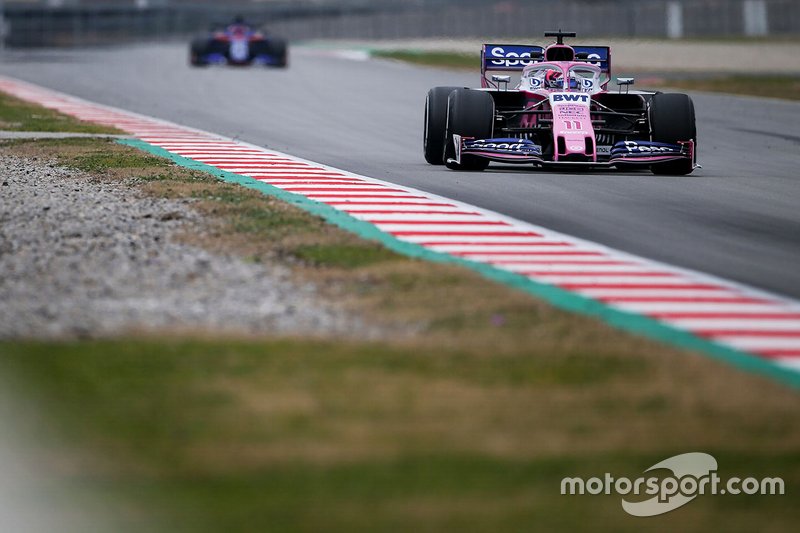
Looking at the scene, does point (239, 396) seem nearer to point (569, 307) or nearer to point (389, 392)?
point (389, 392)

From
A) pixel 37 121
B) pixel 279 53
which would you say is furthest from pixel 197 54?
pixel 37 121

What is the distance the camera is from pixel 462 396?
651cm

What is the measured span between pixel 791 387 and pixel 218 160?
10.9m

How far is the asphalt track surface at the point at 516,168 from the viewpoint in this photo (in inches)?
437


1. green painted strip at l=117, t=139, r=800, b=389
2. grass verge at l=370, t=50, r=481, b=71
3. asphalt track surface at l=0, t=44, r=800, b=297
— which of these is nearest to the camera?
green painted strip at l=117, t=139, r=800, b=389

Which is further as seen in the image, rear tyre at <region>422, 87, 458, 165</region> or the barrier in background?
the barrier in background

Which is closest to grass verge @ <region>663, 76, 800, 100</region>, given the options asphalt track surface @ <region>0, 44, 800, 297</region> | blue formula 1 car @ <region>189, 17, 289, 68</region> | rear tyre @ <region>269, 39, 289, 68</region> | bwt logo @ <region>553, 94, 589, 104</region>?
asphalt track surface @ <region>0, 44, 800, 297</region>

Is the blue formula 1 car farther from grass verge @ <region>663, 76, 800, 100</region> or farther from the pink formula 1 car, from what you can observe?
the pink formula 1 car

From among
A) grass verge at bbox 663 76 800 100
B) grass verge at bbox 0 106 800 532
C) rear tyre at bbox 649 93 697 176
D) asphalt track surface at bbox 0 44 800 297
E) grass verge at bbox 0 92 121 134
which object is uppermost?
rear tyre at bbox 649 93 697 176

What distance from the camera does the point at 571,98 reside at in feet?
50.6

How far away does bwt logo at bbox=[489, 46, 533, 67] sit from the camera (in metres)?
17.5

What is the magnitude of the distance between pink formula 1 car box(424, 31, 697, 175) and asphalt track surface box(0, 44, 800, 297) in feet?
0.80

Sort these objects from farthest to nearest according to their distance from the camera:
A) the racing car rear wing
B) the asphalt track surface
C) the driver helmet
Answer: the racing car rear wing, the driver helmet, the asphalt track surface

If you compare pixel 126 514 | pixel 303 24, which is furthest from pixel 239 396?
pixel 303 24
